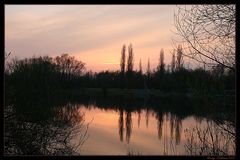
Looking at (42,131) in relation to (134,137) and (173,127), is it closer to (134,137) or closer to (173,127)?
(134,137)

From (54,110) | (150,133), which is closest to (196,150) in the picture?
(54,110)

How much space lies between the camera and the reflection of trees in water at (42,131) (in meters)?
6.73

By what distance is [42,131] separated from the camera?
7586mm

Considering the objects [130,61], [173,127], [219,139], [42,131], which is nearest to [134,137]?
[173,127]

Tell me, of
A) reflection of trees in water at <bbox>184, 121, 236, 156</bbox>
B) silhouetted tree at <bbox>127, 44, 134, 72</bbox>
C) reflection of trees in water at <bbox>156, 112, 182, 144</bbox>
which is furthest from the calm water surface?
silhouetted tree at <bbox>127, 44, 134, 72</bbox>

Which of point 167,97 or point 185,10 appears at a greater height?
point 185,10

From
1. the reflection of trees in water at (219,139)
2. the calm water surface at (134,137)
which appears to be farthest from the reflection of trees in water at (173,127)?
the reflection of trees in water at (219,139)

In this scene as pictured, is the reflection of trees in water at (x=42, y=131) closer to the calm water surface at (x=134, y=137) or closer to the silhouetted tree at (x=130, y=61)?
the calm water surface at (x=134, y=137)

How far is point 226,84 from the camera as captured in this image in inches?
220

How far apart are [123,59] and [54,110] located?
37.9 metres

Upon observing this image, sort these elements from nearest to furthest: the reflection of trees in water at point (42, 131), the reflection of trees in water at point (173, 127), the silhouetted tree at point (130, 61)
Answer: the reflection of trees in water at point (42, 131) → the reflection of trees in water at point (173, 127) → the silhouetted tree at point (130, 61)

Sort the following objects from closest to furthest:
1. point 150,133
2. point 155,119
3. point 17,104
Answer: point 17,104, point 150,133, point 155,119

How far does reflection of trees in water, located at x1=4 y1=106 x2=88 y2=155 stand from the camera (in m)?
6.73
